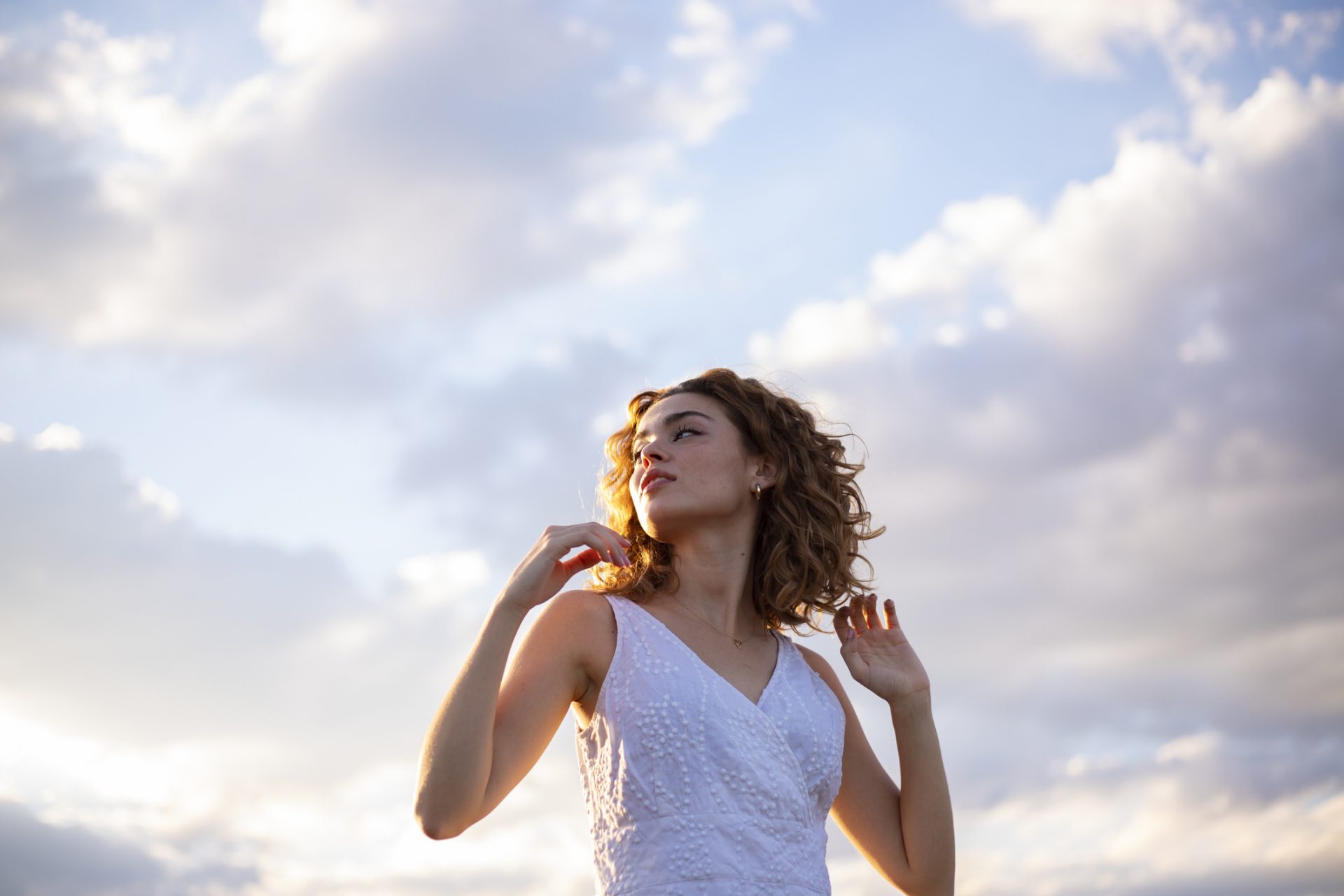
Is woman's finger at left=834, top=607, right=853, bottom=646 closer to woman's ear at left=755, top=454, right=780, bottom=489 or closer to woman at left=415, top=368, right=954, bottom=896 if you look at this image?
woman at left=415, top=368, right=954, bottom=896

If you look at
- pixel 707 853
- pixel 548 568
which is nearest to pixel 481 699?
pixel 548 568

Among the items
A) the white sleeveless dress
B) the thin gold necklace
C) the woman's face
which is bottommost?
the white sleeveless dress

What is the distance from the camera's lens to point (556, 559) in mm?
5082

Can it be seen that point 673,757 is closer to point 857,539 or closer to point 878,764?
point 878,764

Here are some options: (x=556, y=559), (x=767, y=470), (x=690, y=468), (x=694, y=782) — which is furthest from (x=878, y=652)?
(x=556, y=559)

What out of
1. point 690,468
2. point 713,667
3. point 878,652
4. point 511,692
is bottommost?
point 511,692

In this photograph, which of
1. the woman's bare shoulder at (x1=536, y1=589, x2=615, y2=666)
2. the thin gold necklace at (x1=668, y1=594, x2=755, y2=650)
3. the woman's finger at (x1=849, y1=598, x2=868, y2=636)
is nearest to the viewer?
the woman's bare shoulder at (x1=536, y1=589, x2=615, y2=666)

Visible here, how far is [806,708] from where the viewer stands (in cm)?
569

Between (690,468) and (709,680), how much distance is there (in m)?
1.19

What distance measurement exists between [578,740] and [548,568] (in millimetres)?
946

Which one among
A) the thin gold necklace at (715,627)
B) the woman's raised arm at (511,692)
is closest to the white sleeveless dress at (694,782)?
the woman's raised arm at (511,692)

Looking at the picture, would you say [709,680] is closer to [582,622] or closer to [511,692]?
[582,622]

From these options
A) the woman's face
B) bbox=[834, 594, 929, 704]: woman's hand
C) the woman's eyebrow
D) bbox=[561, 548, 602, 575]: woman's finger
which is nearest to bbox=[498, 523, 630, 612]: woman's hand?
bbox=[561, 548, 602, 575]: woman's finger

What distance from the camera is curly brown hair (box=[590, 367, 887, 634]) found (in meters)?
6.32
